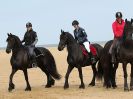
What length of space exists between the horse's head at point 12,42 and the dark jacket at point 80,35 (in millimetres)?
2184

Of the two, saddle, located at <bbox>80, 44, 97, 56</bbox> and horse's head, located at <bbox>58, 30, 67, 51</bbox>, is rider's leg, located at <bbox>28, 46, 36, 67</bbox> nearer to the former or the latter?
horse's head, located at <bbox>58, 30, 67, 51</bbox>

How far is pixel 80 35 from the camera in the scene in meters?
17.6

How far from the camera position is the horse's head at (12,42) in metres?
17.0

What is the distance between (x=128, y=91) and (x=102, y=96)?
1.25 meters

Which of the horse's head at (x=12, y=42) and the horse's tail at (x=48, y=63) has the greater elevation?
the horse's head at (x=12, y=42)

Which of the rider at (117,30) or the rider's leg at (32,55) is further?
the rider's leg at (32,55)

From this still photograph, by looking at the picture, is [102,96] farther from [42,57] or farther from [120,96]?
[42,57]

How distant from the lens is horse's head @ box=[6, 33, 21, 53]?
17016 millimetres

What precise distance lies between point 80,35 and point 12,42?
2588mm

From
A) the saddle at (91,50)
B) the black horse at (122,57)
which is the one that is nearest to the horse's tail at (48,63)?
the saddle at (91,50)

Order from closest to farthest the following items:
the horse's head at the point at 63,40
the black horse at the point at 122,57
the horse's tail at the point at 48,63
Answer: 1. the black horse at the point at 122,57
2. the horse's head at the point at 63,40
3. the horse's tail at the point at 48,63

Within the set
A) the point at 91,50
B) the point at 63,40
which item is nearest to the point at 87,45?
the point at 91,50

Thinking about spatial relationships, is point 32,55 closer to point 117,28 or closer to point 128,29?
point 117,28

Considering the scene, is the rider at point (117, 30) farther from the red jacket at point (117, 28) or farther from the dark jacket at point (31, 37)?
the dark jacket at point (31, 37)
